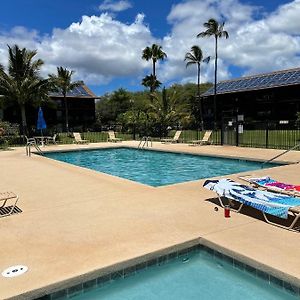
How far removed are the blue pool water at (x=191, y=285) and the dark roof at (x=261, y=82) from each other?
37475mm

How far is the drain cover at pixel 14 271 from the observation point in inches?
157

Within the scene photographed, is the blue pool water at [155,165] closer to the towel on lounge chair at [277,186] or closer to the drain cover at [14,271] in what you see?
the towel on lounge chair at [277,186]

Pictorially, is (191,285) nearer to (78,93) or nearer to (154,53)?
(154,53)

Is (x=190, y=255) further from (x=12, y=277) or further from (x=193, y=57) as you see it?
(x=193, y=57)

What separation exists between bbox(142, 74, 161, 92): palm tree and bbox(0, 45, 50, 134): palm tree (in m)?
19.9

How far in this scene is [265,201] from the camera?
227 inches

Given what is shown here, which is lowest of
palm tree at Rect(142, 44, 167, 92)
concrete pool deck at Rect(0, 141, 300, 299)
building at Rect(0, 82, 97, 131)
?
concrete pool deck at Rect(0, 141, 300, 299)

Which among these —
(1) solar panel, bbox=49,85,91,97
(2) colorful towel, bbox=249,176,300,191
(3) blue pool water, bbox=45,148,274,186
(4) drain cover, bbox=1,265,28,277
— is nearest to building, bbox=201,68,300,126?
(1) solar panel, bbox=49,85,91,97

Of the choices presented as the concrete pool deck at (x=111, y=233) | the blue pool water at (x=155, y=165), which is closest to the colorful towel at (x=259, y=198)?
the concrete pool deck at (x=111, y=233)

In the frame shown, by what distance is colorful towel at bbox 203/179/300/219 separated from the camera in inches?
213

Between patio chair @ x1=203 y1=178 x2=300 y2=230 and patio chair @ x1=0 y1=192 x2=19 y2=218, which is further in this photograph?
patio chair @ x1=0 y1=192 x2=19 y2=218

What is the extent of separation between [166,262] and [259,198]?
222 centimetres

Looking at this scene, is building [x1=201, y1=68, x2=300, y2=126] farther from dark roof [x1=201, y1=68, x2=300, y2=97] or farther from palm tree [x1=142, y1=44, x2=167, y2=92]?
palm tree [x1=142, y1=44, x2=167, y2=92]

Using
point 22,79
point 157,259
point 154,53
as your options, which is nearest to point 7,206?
point 157,259
